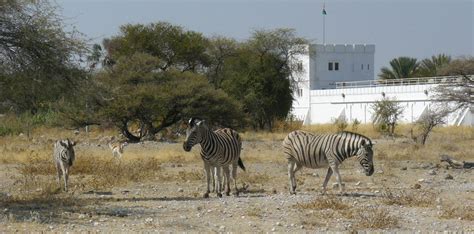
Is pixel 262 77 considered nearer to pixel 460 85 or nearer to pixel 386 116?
pixel 386 116

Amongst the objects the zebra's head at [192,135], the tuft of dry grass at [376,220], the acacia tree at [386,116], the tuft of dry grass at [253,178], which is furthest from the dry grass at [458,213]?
the acacia tree at [386,116]

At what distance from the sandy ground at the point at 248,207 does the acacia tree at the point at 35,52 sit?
95.6 inches

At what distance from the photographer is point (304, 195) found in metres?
20.2

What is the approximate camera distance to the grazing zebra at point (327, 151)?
20.5 m

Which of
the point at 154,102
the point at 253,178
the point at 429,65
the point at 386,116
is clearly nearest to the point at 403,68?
the point at 429,65

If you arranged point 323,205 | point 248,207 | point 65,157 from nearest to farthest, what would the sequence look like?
1. point 323,205
2. point 248,207
3. point 65,157

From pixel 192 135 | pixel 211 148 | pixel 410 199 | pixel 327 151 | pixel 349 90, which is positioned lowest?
pixel 410 199

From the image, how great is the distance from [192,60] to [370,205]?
163 feet

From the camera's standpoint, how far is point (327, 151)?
67.9 ft

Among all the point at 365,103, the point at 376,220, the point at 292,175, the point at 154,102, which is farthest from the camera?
the point at 365,103

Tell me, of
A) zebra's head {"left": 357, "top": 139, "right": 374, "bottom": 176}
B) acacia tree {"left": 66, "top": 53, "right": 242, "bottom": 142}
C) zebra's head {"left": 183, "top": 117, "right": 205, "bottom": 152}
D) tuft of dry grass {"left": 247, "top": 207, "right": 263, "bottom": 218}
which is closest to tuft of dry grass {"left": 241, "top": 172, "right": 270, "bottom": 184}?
zebra's head {"left": 183, "top": 117, "right": 205, "bottom": 152}

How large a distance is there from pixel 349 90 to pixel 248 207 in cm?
6887

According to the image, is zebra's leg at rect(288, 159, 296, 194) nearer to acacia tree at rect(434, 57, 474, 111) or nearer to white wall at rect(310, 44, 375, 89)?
acacia tree at rect(434, 57, 474, 111)

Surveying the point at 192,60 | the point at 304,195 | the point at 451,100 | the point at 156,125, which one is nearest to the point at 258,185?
the point at 304,195
